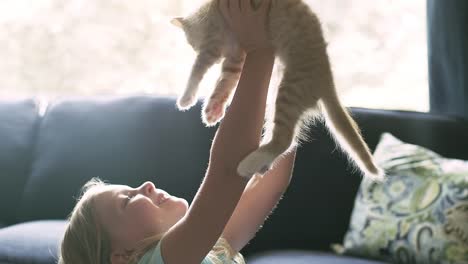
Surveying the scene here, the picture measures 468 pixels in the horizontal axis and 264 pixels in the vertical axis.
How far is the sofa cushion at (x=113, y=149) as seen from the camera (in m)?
2.17

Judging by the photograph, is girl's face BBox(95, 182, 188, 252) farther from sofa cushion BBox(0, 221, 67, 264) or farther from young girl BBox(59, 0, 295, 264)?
sofa cushion BBox(0, 221, 67, 264)

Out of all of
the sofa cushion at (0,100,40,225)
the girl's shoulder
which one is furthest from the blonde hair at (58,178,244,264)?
the sofa cushion at (0,100,40,225)

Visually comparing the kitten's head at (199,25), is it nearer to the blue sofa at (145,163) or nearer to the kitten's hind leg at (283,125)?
the kitten's hind leg at (283,125)

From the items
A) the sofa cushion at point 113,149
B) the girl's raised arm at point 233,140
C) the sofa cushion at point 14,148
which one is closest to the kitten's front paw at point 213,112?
the girl's raised arm at point 233,140

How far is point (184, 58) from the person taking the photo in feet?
8.54

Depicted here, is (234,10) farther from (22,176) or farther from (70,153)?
(22,176)

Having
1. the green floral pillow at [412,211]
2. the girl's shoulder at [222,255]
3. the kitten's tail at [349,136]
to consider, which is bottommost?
the green floral pillow at [412,211]

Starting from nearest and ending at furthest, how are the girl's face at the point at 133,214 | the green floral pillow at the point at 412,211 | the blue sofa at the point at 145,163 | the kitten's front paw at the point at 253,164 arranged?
the kitten's front paw at the point at 253,164 < the girl's face at the point at 133,214 < the green floral pillow at the point at 412,211 < the blue sofa at the point at 145,163

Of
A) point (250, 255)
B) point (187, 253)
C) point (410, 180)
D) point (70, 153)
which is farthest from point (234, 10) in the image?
point (70, 153)

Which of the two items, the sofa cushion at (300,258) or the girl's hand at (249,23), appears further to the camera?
the sofa cushion at (300,258)

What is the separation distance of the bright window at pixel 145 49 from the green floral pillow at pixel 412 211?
0.50 meters

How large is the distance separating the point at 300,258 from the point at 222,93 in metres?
0.96

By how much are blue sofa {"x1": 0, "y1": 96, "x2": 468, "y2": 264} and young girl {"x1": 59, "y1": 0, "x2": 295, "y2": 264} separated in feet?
2.26

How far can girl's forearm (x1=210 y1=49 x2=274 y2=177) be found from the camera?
0.84 m
